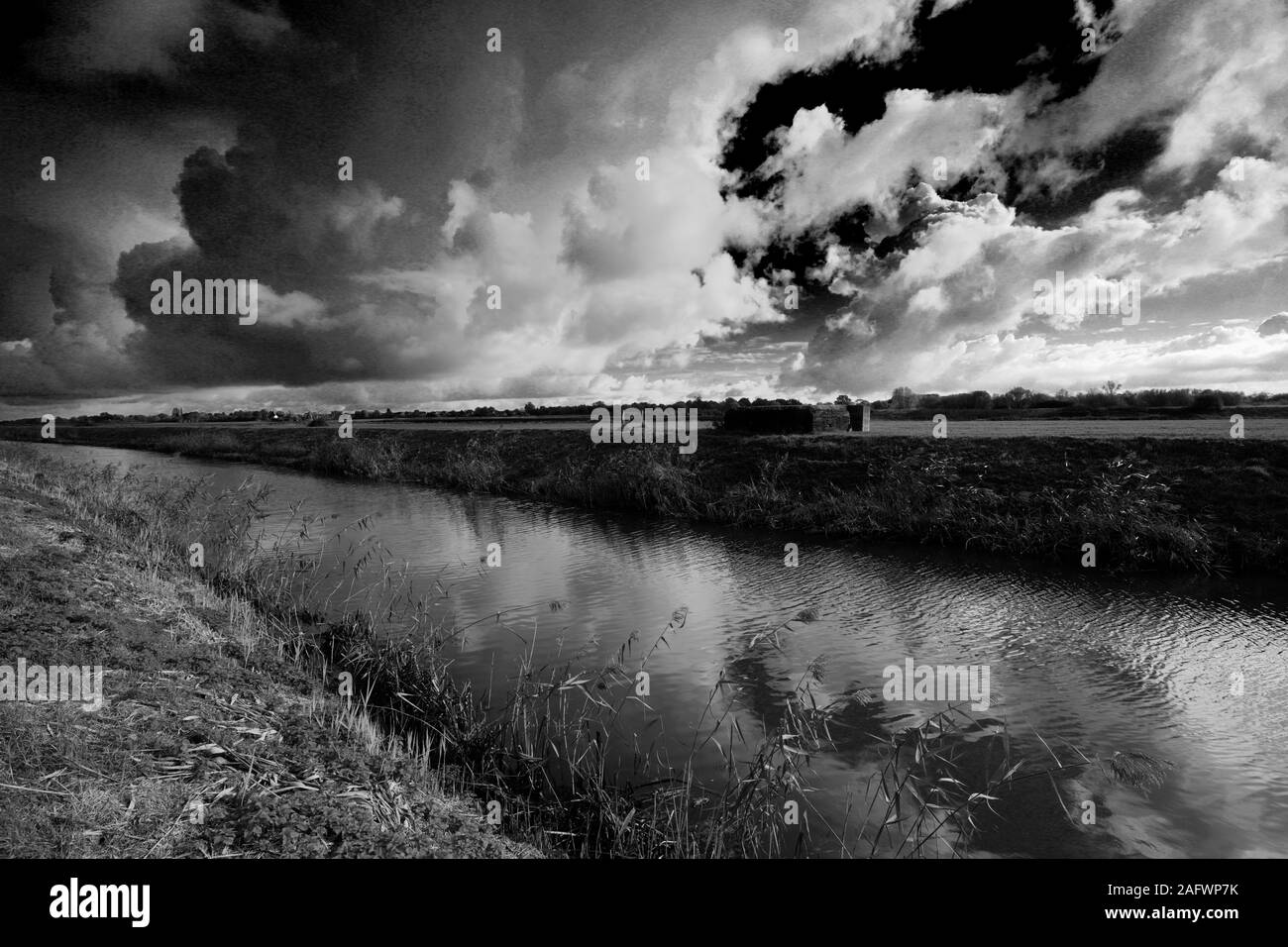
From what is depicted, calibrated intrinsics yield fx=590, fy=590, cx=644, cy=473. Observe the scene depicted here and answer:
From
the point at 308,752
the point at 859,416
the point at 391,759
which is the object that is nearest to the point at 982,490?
the point at 859,416

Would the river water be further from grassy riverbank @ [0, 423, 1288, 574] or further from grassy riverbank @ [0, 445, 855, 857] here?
grassy riverbank @ [0, 423, 1288, 574]

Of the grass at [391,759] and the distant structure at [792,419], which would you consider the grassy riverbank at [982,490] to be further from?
the grass at [391,759]

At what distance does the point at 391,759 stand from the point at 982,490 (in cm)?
1916

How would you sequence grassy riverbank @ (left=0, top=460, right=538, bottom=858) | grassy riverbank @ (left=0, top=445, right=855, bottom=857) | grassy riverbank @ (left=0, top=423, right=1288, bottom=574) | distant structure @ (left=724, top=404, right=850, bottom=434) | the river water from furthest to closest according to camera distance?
distant structure @ (left=724, top=404, right=850, bottom=434)
grassy riverbank @ (left=0, top=423, right=1288, bottom=574)
the river water
grassy riverbank @ (left=0, top=445, right=855, bottom=857)
grassy riverbank @ (left=0, top=460, right=538, bottom=858)

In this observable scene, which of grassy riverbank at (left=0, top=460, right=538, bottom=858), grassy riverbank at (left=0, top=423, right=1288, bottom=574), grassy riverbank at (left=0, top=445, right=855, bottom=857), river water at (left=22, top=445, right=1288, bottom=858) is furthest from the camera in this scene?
grassy riverbank at (left=0, top=423, right=1288, bottom=574)

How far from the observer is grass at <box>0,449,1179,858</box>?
4754mm

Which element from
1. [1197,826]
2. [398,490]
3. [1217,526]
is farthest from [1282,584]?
[398,490]

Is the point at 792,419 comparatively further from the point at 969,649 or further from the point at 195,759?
the point at 195,759

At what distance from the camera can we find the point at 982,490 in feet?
63.3

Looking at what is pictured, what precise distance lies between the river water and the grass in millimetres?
353

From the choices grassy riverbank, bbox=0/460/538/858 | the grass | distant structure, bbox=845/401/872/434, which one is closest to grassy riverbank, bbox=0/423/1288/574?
distant structure, bbox=845/401/872/434

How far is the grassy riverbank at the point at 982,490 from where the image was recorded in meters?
15.6

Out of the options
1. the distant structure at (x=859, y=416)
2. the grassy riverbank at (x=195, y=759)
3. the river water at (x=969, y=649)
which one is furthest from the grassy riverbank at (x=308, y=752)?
the distant structure at (x=859, y=416)

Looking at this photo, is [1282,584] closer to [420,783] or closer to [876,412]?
[420,783]
